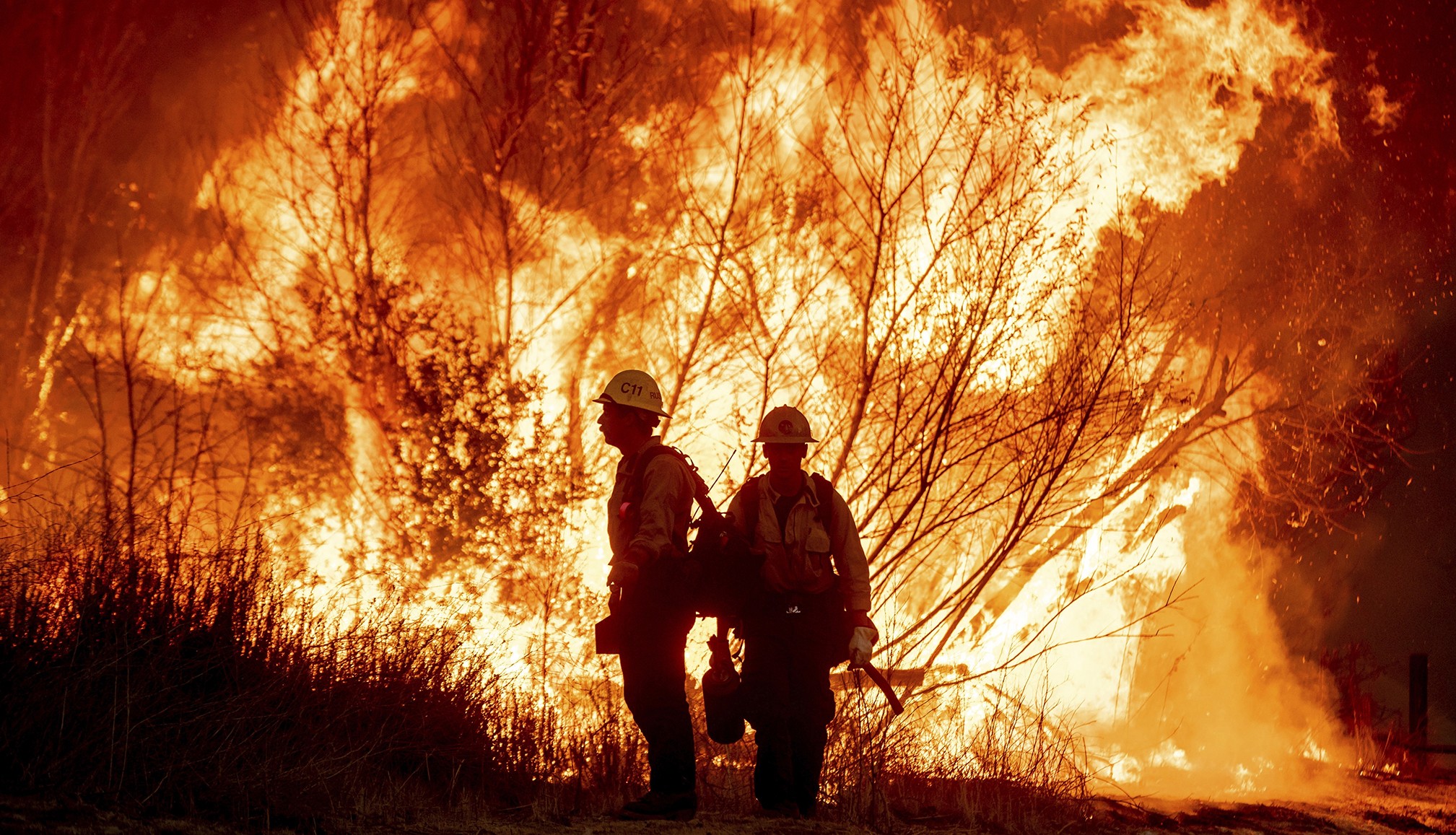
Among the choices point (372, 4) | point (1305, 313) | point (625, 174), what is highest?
point (372, 4)

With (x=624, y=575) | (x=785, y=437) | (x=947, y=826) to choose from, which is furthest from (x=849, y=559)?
(x=947, y=826)

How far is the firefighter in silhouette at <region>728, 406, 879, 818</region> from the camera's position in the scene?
522 centimetres

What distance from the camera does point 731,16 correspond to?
9.78 meters

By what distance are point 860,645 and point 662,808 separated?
1108mm

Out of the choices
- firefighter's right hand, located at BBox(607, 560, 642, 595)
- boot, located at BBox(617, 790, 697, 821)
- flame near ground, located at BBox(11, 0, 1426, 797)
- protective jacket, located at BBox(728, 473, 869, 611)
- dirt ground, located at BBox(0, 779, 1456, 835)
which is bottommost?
dirt ground, located at BBox(0, 779, 1456, 835)

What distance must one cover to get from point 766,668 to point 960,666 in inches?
172

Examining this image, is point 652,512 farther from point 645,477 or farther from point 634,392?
point 634,392

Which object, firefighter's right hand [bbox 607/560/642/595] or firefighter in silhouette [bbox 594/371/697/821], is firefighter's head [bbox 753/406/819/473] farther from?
firefighter's right hand [bbox 607/560/642/595]

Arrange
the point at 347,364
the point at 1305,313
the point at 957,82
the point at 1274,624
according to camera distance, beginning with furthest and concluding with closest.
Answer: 1. the point at 1274,624
2. the point at 1305,313
3. the point at 347,364
4. the point at 957,82

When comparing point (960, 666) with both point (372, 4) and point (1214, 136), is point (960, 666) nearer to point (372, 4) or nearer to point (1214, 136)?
point (1214, 136)

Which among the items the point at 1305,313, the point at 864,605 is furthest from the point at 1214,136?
the point at 864,605

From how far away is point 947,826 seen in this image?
5.84 metres

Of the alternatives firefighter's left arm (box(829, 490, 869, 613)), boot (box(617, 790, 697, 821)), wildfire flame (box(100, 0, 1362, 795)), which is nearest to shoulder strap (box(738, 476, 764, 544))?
firefighter's left arm (box(829, 490, 869, 613))

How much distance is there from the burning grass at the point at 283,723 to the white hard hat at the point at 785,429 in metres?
1.53
